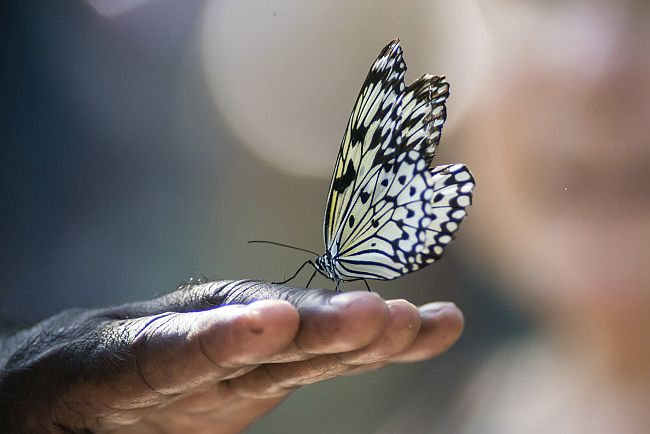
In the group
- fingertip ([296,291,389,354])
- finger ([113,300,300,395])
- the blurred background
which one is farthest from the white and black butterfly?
the blurred background

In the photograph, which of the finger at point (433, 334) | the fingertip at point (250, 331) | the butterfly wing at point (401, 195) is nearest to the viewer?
the fingertip at point (250, 331)

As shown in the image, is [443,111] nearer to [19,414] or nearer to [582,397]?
[19,414]

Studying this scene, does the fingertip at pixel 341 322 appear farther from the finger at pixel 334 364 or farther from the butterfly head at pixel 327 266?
the butterfly head at pixel 327 266

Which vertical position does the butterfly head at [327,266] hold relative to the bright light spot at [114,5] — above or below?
below

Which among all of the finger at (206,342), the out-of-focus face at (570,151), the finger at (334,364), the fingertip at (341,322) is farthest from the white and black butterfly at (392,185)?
the out-of-focus face at (570,151)

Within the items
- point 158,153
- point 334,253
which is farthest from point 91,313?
point 158,153

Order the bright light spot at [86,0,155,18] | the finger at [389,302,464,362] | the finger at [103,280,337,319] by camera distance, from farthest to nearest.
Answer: the bright light spot at [86,0,155,18], the finger at [389,302,464,362], the finger at [103,280,337,319]

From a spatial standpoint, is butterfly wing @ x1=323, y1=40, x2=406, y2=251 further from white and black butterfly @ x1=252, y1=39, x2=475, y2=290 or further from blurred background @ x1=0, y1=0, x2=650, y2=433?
blurred background @ x1=0, y1=0, x2=650, y2=433
